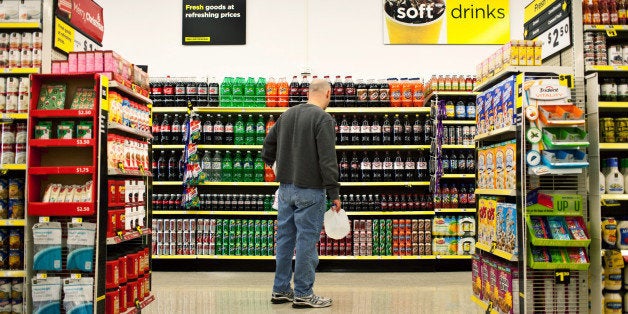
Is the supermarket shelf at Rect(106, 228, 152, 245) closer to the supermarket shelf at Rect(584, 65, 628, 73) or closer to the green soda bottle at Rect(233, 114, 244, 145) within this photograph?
the green soda bottle at Rect(233, 114, 244, 145)

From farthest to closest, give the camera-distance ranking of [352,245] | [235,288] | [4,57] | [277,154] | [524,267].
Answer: [352,245] < [235,288] < [277,154] < [4,57] < [524,267]

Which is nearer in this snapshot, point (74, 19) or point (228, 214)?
point (74, 19)

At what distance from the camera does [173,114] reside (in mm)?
6734

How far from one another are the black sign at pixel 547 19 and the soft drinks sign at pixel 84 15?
3723 millimetres

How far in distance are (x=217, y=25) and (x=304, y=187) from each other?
180 inches

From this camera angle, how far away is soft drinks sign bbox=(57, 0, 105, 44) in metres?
3.78

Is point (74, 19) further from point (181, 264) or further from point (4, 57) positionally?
point (181, 264)

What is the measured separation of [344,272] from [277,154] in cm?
270

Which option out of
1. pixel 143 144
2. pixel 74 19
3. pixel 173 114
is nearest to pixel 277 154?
pixel 143 144

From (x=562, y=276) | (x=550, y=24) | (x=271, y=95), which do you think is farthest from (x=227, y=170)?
(x=562, y=276)

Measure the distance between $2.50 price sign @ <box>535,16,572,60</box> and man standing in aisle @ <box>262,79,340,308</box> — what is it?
1818 millimetres

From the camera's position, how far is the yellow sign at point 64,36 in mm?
3643

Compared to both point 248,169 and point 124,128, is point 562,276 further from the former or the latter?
point 248,169

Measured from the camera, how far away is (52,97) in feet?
11.0
